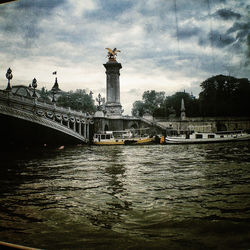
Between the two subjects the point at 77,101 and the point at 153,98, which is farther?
the point at 153,98

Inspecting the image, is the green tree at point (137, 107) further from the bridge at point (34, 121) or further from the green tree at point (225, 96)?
the bridge at point (34, 121)

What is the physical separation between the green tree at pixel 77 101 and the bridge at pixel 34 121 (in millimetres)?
24371

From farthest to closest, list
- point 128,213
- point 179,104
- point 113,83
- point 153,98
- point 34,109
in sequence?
Result: point 153,98, point 179,104, point 113,83, point 34,109, point 128,213

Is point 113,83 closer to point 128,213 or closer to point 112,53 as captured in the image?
point 112,53

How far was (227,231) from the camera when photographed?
3062 millimetres

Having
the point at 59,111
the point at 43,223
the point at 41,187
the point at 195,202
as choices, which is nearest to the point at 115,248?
the point at 43,223

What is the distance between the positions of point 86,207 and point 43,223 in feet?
3.16

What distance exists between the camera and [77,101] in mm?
52750

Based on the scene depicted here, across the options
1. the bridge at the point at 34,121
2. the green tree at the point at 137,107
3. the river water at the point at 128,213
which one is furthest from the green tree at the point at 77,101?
the river water at the point at 128,213

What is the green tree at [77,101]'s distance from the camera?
51.6m

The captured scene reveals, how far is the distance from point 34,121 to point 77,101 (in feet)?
121

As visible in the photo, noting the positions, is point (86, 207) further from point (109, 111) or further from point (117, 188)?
point (109, 111)

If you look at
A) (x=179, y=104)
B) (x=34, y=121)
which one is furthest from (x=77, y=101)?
(x=34, y=121)

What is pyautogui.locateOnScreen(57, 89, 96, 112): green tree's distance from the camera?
51.6 meters
